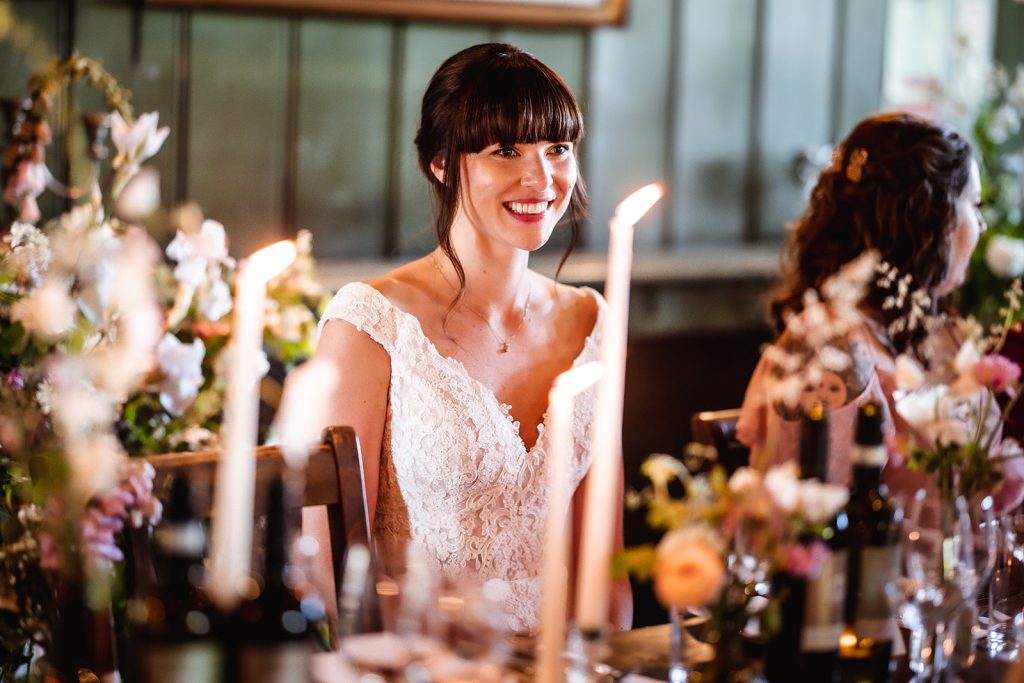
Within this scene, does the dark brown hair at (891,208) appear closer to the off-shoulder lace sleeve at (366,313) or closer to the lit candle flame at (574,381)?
the off-shoulder lace sleeve at (366,313)

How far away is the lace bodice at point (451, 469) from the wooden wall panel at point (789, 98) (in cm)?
208

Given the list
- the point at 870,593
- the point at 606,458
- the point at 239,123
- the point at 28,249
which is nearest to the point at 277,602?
the point at 606,458

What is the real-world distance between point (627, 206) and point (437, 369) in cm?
107

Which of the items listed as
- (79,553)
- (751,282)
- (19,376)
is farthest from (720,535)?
(751,282)

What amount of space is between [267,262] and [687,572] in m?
0.41

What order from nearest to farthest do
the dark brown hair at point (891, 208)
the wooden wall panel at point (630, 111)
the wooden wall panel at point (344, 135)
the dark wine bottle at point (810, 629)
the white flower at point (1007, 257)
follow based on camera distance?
the dark wine bottle at point (810, 629) → the dark brown hair at point (891, 208) → the wooden wall panel at point (344, 135) → the white flower at point (1007, 257) → the wooden wall panel at point (630, 111)

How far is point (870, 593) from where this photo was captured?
1.37m

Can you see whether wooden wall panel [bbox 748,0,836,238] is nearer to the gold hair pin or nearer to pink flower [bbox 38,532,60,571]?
the gold hair pin

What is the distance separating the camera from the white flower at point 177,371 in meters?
2.10

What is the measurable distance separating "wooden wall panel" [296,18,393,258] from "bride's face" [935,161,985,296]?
1.50 meters

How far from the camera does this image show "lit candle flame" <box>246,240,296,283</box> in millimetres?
1011

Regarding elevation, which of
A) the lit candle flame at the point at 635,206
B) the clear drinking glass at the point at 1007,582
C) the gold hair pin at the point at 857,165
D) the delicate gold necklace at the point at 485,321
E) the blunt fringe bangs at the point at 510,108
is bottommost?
the clear drinking glass at the point at 1007,582

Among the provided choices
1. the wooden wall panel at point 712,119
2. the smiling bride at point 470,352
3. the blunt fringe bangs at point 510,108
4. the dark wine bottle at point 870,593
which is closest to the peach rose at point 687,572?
the dark wine bottle at point 870,593

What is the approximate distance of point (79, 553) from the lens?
125 cm
